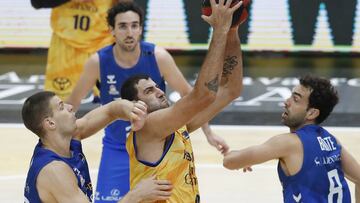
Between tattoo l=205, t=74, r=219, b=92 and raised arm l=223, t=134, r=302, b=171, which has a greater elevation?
tattoo l=205, t=74, r=219, b=92

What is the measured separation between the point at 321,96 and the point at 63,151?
5.03 ft

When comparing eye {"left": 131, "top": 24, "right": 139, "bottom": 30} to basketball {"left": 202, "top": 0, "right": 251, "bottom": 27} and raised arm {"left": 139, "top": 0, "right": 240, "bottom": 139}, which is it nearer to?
basketball {"left": 202, "top": 0, "right": 251, "bottom": 27}

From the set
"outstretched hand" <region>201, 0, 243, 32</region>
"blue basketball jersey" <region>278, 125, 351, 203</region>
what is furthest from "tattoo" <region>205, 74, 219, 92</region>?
"blue basketball jersey" <region>278, 125, 351, 203</region>

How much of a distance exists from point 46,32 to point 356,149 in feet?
19.4

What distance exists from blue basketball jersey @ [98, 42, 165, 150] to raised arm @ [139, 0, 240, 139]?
1.87 metres

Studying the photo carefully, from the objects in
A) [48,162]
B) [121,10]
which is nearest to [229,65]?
[48,162]

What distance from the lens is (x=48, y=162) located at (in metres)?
5.09

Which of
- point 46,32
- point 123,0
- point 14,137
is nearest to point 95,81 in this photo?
point 123,0

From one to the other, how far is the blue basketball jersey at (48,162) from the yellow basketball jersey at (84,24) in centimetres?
451

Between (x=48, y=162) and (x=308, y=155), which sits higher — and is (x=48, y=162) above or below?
below

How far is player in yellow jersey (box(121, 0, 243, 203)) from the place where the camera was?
4.83 m

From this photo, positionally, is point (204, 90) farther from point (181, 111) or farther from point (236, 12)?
point (236, 12)

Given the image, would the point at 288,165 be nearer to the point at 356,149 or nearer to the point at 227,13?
the point at 227,13

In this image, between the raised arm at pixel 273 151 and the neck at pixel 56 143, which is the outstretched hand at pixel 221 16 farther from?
the neck at pixel 56 143
